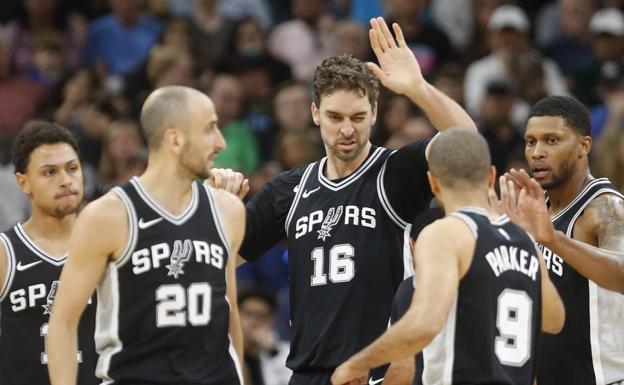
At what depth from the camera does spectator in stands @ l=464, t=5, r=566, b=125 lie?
47.7 ft

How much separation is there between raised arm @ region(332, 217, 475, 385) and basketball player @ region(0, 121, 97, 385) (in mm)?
2508

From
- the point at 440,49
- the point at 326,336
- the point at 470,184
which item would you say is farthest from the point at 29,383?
the point at 440,49

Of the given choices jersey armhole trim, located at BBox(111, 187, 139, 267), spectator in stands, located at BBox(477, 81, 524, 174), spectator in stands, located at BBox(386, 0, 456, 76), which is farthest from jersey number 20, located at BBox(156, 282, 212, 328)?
spectator in stands, located at BBox(386, 0, 456, 76)

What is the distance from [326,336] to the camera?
7617 mm

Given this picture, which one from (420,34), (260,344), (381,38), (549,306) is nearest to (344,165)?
(381,38)

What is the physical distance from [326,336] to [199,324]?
1082 millimetres

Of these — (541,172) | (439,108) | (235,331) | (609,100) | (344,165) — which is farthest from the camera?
(609,100)

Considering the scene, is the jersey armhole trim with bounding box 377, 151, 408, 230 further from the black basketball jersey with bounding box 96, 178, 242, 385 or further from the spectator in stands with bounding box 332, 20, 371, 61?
the spectator in stands with bounding box 332, 20, 371, 61

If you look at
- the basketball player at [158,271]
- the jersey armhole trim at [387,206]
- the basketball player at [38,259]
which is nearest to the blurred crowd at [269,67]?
the basketball player at [38,259]

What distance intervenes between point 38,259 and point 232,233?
1596mm

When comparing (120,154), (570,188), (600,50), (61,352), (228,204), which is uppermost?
(600,50)

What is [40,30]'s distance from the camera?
54.2ft

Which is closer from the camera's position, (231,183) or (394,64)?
(394,64)

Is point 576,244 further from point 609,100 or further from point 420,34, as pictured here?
point 420,34
